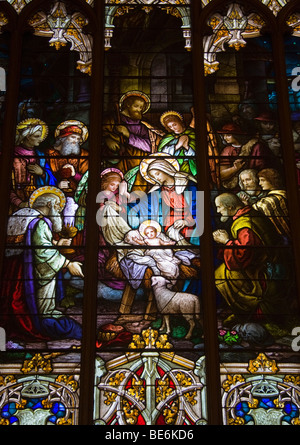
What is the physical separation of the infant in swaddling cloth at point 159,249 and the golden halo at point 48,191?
88cm

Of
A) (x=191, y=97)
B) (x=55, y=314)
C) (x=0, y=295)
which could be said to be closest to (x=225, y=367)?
(x=55, y=314)

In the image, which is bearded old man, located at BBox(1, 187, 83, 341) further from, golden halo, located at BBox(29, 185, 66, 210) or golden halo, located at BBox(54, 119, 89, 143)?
golden halo, located at BBox(54, 119, 89, 143)

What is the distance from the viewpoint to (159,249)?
9625 mm

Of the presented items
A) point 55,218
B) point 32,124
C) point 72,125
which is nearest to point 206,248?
point 55,218

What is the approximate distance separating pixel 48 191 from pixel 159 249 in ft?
4.50

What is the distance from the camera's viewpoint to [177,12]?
36.7 ft

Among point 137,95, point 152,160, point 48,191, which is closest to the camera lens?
point 48,191

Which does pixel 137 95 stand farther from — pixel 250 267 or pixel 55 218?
pixel 250 267

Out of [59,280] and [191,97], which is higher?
[191,97]

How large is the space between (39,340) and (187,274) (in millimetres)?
1634

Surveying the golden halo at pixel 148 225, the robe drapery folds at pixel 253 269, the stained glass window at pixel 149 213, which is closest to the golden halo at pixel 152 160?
the stained glass window at pixel 149 213

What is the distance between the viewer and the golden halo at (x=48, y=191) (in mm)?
9859

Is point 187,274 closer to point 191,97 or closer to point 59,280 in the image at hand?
point 59,280

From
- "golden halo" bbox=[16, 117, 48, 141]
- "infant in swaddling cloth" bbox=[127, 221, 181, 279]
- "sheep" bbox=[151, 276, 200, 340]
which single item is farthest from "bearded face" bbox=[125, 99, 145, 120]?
"sheep" bbox=[151, 276, 200, 340]
